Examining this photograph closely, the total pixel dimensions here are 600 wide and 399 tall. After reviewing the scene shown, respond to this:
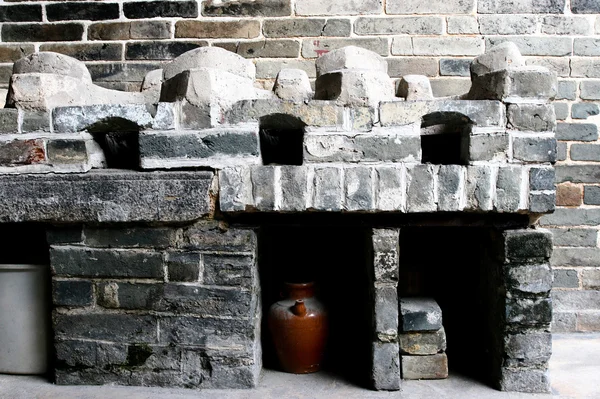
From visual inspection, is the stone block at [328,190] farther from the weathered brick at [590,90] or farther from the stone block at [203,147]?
the weathered brick at [590,90]

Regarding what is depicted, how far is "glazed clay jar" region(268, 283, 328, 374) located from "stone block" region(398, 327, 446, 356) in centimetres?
30

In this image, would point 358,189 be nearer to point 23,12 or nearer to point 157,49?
point 157,49

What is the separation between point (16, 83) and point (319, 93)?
1.08 metres

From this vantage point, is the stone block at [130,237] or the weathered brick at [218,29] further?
the weathered brick at [218,29]

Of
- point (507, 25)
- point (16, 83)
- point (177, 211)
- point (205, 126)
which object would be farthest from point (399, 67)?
point (16, 83)

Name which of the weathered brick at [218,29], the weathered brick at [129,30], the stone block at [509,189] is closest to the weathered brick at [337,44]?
the weathered brick at [218,29]

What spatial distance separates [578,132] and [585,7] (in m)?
0.68

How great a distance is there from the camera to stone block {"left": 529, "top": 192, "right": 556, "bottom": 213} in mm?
1699

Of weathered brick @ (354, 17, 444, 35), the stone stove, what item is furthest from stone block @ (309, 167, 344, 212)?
weathered brick @ (354, 17, 444, 35)

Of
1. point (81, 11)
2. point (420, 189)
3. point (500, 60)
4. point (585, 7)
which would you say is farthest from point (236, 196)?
point (585, 7)

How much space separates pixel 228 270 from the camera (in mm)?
1792

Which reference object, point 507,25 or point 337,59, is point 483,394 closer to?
point 337,59

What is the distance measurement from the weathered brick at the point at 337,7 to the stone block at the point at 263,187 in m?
1.47

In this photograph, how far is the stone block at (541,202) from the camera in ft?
5.57
